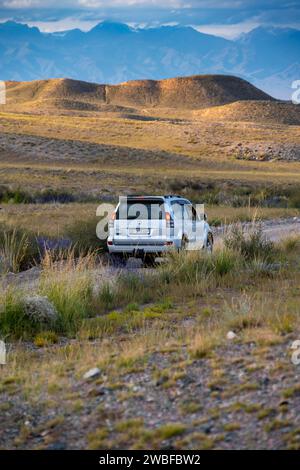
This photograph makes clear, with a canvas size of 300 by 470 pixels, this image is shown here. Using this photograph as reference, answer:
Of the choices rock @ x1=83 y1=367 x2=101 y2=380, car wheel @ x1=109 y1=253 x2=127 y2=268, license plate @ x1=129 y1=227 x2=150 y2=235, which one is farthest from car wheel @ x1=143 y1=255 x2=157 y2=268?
rock @ x1=83 y1=367 x2=101 y2=380

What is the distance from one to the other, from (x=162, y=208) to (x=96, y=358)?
943 centimetres

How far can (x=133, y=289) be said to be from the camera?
47.2 feet

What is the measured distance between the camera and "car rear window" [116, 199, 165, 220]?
59.0 feet

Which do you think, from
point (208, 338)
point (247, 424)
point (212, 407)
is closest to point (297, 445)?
point (247, 424)

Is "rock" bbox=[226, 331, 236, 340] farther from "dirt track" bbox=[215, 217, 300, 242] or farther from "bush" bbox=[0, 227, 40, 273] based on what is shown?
"dirt track" bbox=[215, 217, 300, 242]

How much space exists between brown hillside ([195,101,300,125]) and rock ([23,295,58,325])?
136847 mm

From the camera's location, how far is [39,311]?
38.1 ft

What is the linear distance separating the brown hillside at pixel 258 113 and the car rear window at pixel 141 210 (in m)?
130

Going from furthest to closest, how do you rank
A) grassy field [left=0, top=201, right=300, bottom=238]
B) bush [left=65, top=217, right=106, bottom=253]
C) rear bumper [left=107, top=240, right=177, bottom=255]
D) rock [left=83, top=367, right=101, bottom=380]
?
grassy field [left=0, top=201, right=300, bottom=238] → bush [left=65, top=217, right=106, bottom=253] → rear bumper [left=107, top=240, right=177, bottom=255] → rock [left=83, top=367, right=101, bottom=380]

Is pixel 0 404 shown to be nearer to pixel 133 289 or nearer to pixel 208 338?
pixel 208 338

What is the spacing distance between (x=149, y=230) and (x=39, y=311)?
637 centimetres

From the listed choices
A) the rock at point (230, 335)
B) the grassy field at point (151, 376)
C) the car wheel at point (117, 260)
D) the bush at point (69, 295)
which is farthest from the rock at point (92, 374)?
the car wheel at point (117, 260)

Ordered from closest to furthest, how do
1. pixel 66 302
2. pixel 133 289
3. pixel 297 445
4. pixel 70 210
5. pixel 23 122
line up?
pixel 297 445 → pixel 66 302 → pixel 133 289 → pixel 70 210 → pixel 23 122

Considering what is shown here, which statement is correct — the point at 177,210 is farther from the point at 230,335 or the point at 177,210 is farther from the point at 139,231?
the point at 230,335
